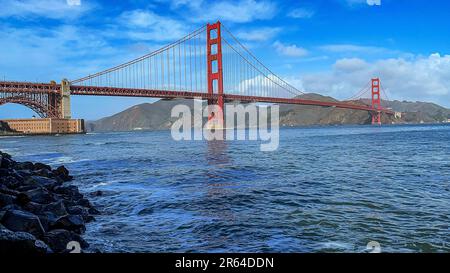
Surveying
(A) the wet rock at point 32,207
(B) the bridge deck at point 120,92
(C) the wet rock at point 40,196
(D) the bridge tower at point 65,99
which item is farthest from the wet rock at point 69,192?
(D) the bridge tower at point 65,99

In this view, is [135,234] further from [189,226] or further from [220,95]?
[220,95]

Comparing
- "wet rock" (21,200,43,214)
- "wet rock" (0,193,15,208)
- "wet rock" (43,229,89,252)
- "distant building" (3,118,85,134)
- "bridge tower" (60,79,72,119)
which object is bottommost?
"wet rock" (43,229,89,252)

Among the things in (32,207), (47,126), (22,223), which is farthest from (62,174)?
(47,126)

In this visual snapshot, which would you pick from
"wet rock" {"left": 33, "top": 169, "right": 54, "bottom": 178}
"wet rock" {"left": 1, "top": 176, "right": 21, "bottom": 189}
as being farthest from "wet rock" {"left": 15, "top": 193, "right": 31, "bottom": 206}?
"wet rock" {"left": 33, "top": 169, "right": 54, "bottom": 178}

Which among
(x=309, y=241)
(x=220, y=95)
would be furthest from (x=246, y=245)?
(x=220, y=95)

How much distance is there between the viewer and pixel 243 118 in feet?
459

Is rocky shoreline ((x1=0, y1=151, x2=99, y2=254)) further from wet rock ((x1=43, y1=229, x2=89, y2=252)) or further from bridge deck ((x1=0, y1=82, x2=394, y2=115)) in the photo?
bridge deck ((x1=0, y1=82, x2=394, y2=115))

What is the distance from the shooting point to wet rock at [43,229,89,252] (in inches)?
203

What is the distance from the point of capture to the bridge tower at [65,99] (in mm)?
76438

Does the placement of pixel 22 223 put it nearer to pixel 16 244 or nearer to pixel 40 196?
pixel 16 244

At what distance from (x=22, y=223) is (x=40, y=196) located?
302cm

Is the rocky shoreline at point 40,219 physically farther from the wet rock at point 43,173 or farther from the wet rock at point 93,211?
the wet rock at point 43,173

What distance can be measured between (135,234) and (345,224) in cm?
408

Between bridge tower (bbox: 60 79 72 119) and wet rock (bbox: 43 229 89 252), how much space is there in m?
78.5
